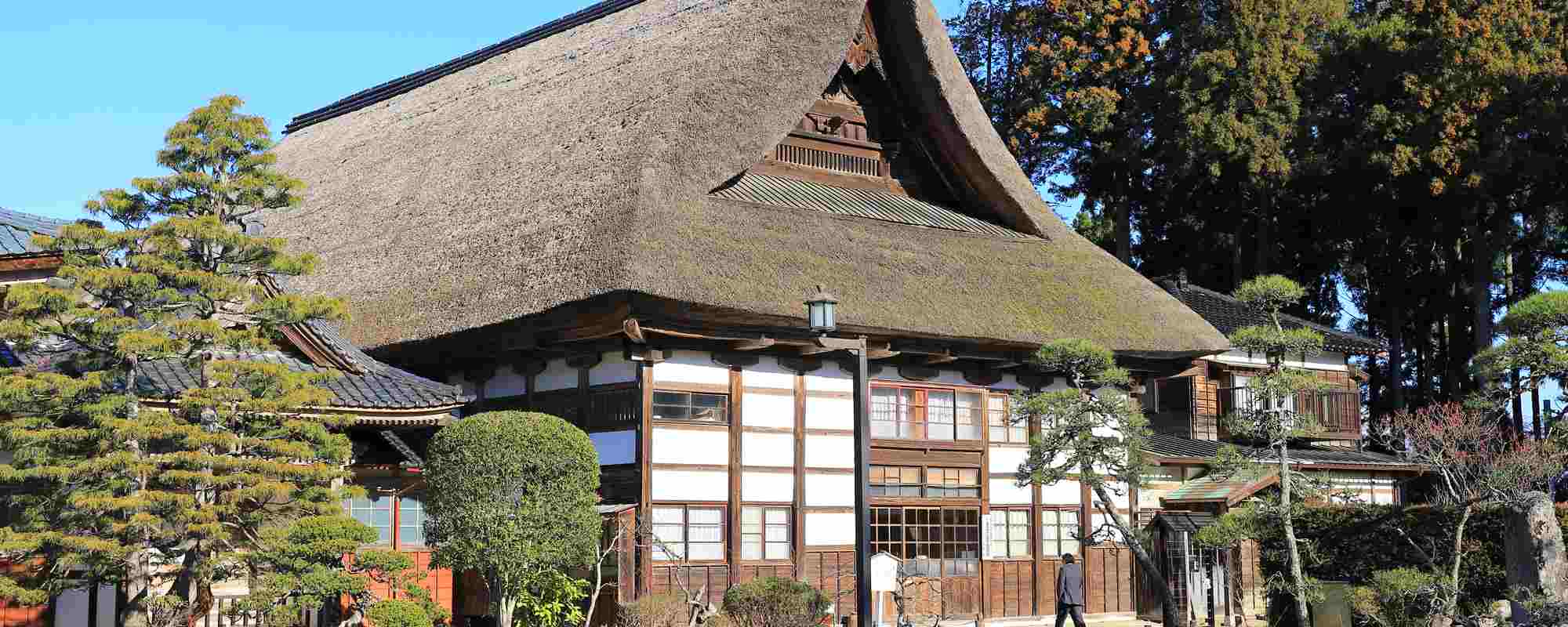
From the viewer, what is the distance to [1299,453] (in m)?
28.1

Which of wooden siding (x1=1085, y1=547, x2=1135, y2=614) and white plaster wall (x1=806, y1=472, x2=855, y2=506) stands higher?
white plaster wall (x1=806, y1=472, x2=855, y2=506)

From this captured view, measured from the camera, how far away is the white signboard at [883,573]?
18078 mm

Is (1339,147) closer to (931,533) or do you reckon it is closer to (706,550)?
(931,533)

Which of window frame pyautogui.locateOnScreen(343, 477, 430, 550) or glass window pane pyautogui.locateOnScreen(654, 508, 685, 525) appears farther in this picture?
glass window pane pyautogui.locateOnScreen(654, 508, 685, 525)

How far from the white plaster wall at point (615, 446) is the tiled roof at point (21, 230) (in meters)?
6.39

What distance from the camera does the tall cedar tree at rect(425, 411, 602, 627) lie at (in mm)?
15352

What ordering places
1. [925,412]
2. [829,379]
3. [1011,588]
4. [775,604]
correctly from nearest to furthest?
[775,604] < [829,379] < [925,412] < [1011,588]

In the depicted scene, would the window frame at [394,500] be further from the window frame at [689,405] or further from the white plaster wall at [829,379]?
the white plaster wall at [829,379]

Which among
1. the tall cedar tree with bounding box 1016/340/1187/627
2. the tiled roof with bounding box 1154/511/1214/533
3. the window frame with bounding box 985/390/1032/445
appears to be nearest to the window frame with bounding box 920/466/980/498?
the window frame with bounding box 985/390/1032/445

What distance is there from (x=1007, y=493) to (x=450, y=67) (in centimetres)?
1456

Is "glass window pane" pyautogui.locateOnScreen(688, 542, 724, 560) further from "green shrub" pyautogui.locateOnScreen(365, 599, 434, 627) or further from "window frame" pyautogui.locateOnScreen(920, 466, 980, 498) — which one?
"green shrub" pyautogui.locateOnScreen(365, 599, 434, 627)

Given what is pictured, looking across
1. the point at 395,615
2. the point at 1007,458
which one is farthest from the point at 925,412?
the point at 395,615

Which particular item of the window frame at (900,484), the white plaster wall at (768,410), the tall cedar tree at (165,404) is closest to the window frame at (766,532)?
the white plaster wall at (768,410)

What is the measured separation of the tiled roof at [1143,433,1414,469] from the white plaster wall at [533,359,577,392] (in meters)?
8.19
